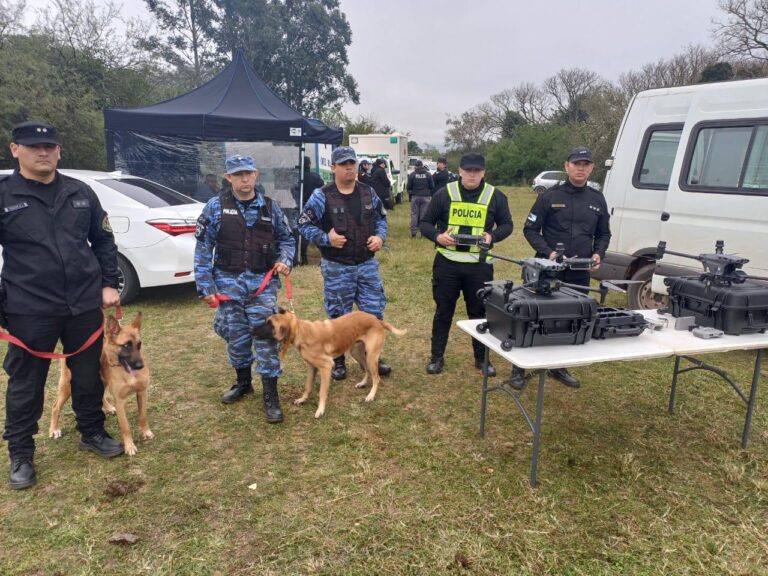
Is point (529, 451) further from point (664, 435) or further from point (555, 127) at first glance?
point (555, 127)

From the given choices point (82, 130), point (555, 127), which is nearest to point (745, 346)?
point (82, 130)

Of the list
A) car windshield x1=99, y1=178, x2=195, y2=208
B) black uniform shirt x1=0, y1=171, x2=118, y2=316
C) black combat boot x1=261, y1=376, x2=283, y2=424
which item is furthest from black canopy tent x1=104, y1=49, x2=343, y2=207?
black uniform shirt x1=0, y1=171, x2=118, y2=316

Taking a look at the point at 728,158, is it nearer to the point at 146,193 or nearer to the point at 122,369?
the point at 122,369

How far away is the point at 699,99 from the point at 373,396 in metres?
4.24

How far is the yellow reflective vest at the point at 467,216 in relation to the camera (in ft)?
13.2

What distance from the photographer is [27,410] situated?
2781 mm

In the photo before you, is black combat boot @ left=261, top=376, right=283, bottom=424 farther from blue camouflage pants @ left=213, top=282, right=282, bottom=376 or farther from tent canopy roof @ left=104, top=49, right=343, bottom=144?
tent canopy roof @ left=104, top=49, right=343, bottom=144

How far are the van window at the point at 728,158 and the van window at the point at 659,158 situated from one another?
0.84 feet

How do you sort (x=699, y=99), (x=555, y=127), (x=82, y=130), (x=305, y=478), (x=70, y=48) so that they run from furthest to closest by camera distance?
(x=555, y=127)
(x=70, y=48)
(x=82, y=130)
(x=699, y=99)
(x=305, y=478)

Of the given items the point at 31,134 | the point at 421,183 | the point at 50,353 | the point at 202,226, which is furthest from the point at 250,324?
the point at 421,183

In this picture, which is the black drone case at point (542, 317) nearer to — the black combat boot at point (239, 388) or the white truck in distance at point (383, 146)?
the black combat boot at point (239, 388)

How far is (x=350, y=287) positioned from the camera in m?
4.09

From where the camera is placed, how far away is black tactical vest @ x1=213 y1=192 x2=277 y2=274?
11.2 ft

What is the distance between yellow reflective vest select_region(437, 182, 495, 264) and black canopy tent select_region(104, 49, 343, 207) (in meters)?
4.56
